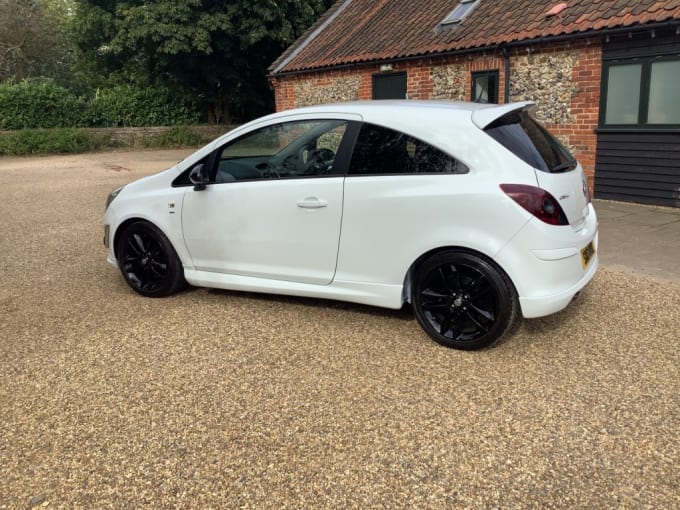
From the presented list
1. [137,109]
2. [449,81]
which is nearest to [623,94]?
[449,81]

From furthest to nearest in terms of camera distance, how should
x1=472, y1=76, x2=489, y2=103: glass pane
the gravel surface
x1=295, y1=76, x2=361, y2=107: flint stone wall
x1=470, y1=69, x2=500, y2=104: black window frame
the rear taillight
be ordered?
x1=295, y1=76, x2=361, y2=107: flint stone wall
x1=472, y1=76, x2=489, y2=103: glass pane
x1=470, y1=69, x2=500, y2=104: black window frame
the rear taillight
the gravel surface

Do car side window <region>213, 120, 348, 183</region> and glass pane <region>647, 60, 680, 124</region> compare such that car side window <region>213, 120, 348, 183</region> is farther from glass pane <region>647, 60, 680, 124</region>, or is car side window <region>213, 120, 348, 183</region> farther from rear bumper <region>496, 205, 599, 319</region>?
glass pane <region>647, 60, 680, 124</region>

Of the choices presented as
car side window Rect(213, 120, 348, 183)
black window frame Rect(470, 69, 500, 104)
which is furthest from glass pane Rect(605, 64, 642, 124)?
car side window Rect(213, 120, 348, 183)

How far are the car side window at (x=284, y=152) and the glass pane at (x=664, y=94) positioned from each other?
6590 millimetres

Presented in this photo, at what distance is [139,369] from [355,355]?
140 cm

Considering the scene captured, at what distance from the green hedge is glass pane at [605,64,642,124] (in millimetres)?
22202

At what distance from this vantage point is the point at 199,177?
4652mm

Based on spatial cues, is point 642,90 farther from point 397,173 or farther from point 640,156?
point 397,173

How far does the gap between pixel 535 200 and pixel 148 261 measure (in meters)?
3.26

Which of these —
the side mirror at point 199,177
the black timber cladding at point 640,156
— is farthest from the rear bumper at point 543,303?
the black timber cladding at point 640,156

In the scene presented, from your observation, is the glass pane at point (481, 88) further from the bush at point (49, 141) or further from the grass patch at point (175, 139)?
the bush at point (49, 141)

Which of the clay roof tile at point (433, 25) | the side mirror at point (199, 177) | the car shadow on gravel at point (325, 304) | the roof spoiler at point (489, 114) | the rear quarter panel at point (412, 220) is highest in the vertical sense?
the clay roof tile at point (433, 25)

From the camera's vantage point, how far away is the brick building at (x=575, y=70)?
8.58 metres

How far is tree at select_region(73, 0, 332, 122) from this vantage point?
23.5 m
